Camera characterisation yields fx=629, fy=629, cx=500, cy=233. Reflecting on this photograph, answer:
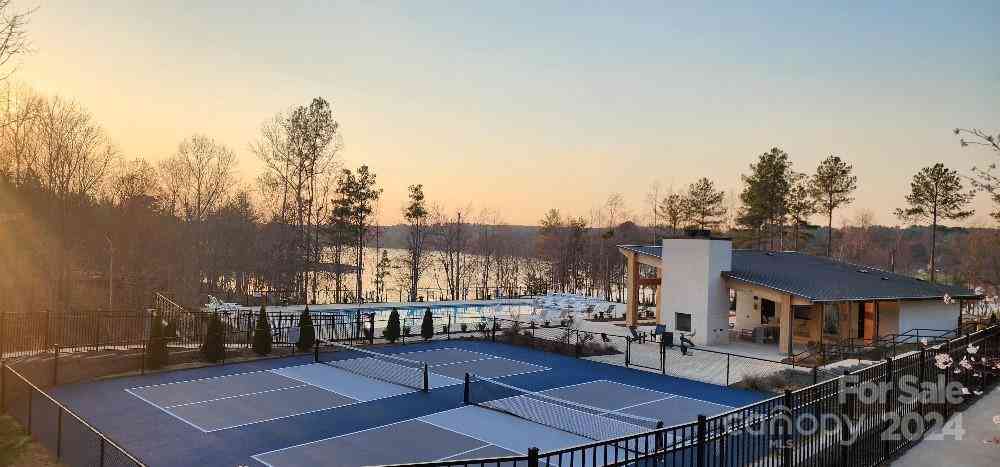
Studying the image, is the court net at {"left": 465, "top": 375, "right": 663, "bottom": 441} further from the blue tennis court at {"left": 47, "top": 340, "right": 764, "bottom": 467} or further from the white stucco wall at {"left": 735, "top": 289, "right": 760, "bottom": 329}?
the white stucco wall at {"left": 735, "top": 289, "right": 760, "bottom": 329}

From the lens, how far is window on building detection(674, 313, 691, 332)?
3047cm

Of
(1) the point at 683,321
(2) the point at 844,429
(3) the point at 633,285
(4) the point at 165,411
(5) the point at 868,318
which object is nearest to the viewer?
(2) the point at 844,429

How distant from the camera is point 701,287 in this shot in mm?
30031

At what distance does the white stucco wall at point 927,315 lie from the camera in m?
30.3

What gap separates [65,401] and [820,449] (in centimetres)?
1757

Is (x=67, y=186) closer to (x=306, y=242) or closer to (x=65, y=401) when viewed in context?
(x=306, y=242)

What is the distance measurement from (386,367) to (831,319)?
2370 cm

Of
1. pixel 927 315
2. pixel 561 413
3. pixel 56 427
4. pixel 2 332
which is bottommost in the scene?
pixel 561 413

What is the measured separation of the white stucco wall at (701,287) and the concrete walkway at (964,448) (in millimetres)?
17458

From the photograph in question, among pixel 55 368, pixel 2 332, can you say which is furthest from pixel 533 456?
pixel 2 332

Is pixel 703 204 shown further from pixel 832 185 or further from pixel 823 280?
pixel 823 280

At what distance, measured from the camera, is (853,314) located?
3120 centimetres

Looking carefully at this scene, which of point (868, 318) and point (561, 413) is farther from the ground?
point (868, 318)

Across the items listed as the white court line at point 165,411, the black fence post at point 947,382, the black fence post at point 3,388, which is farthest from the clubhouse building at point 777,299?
the black fence post at point 3,388
